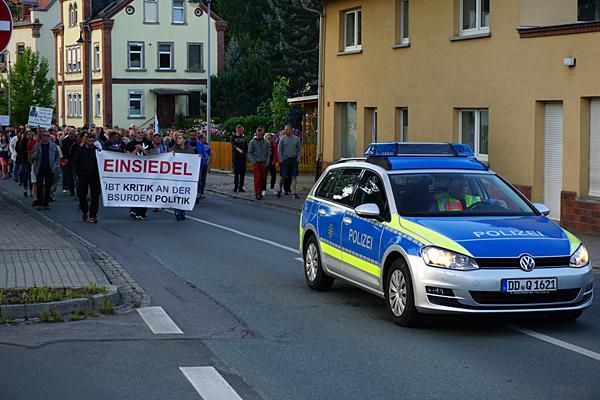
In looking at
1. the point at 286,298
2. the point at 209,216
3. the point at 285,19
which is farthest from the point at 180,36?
the point at 286,298

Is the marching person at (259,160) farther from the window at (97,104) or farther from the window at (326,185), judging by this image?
the window at (97,104)

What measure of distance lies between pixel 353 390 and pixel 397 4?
21.7 metres

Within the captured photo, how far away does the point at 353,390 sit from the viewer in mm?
7605

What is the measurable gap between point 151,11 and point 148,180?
53.4 meters

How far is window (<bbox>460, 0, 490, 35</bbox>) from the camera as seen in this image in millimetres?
24062

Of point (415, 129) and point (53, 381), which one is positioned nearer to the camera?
point (53, 381)

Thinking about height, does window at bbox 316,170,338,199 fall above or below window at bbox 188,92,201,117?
below

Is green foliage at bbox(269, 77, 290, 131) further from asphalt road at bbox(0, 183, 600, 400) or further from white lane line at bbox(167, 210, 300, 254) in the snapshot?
asphalt road at bbox(0, 183, 600, 400)

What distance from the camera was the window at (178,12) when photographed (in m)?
75.1

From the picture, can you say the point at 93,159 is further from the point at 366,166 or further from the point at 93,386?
the point at 93,386

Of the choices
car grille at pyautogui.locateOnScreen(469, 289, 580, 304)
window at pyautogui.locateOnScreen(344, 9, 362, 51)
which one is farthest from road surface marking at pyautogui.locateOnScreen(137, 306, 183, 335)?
window at pyautogui.locateOnScreen(344, 9, 362, 51)

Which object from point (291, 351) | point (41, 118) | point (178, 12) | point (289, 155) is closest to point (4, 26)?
point (291, 351)

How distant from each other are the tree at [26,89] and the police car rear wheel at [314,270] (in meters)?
65.1

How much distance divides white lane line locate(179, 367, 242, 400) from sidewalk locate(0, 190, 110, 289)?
12.6 feet
